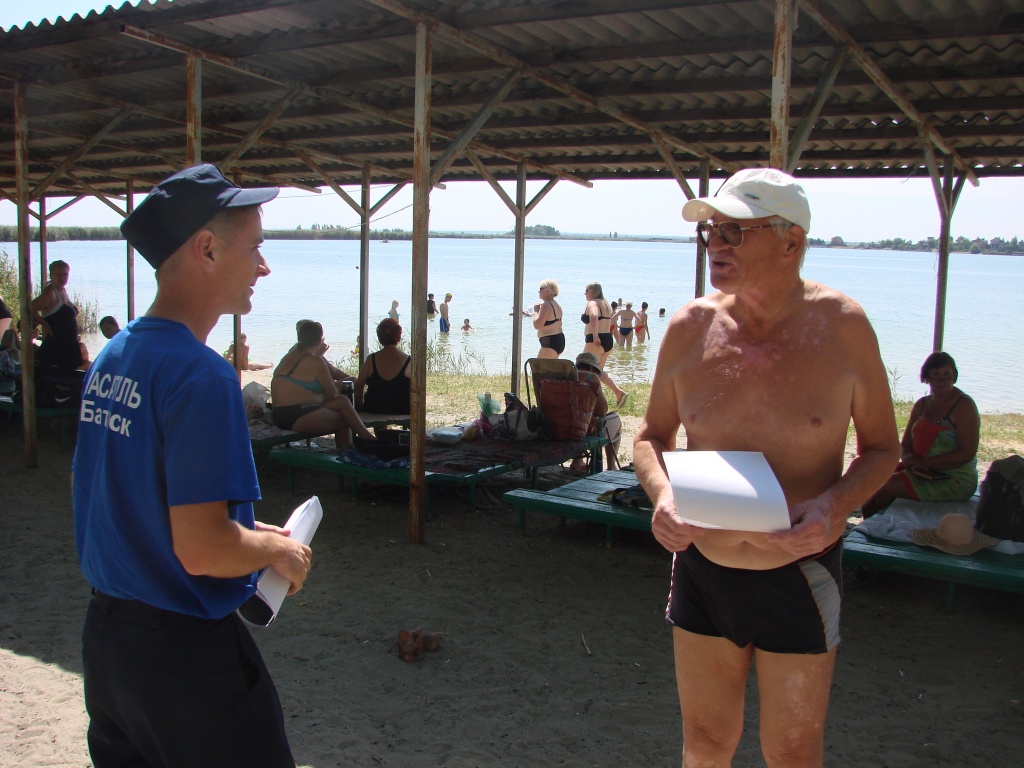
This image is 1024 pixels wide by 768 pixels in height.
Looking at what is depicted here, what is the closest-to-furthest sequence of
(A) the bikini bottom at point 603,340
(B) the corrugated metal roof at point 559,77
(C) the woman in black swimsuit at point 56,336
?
1. (B) the corrugated metal roof at point 559,77
2. (C) the woman in black swimsuit at point 56,336
3. (A) the bikini bottom at point 603,340

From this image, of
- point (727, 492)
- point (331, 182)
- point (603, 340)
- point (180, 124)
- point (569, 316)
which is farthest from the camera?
point (569, 316)

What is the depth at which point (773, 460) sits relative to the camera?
2.23 metres

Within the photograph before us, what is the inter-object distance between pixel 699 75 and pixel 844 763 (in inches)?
216

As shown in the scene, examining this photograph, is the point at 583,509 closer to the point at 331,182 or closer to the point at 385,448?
the point at 385,448

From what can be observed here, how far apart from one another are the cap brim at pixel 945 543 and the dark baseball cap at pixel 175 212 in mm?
4536

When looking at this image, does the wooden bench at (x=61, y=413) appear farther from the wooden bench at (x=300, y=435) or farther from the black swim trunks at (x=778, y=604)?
the black swim trunks at (x=778, y=604)

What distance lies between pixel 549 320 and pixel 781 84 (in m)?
7.61

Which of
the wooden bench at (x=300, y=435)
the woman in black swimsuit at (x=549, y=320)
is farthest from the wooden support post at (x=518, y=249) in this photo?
the wooden bench at (x=300, y=435)

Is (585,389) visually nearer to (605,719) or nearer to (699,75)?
(699,75)

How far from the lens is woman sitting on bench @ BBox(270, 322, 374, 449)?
796cm

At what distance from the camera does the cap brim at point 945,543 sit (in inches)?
191

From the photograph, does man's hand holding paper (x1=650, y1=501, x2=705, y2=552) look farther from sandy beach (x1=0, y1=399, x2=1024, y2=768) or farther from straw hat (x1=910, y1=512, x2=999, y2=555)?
straw hat (x1=910, y1=512, x2=999, y2=555)

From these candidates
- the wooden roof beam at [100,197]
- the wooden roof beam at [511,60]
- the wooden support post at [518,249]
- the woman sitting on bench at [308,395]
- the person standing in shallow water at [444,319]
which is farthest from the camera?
the person standing in shallow water at [444,319]

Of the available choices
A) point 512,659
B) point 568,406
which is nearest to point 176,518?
point 512,659
